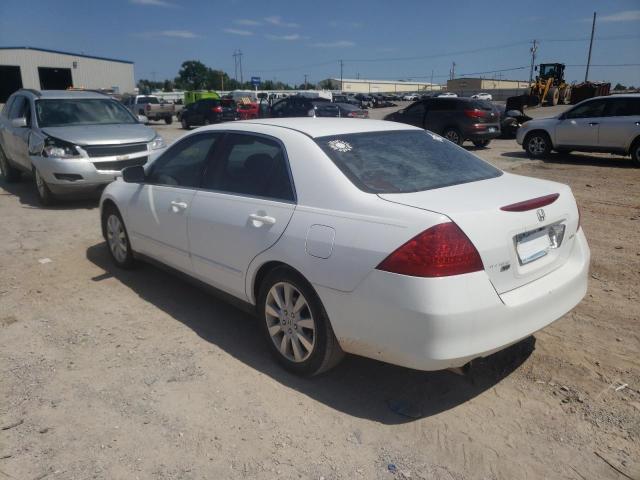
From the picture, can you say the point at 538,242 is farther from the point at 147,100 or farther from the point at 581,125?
the point at 147,100

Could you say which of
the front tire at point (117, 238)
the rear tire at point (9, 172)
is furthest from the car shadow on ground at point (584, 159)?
the rear tire at point (9, 172)

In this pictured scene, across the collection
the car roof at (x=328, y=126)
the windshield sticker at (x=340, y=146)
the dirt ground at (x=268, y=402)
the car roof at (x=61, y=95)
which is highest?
the car roof at (x=61, y=95)

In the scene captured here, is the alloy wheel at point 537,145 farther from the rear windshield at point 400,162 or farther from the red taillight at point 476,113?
the rear windshield at point 400,162

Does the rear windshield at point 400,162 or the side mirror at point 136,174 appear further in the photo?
the side mirror at point 136,174

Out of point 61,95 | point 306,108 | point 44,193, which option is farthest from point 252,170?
point 306,108

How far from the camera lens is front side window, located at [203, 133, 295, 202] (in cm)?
343

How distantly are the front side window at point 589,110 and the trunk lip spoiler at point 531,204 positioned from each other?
10998 millimetres

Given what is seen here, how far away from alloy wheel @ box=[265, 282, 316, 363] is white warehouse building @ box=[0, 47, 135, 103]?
50.6 m

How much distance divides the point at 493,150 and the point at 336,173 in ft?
47.3

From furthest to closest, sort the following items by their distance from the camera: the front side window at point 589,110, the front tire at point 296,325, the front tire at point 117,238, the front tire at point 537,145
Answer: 1. the front tire at point 537,145
2. the front side window at point 589,110
3. the front tire at point 117,238
4. the front tire at point 296,325

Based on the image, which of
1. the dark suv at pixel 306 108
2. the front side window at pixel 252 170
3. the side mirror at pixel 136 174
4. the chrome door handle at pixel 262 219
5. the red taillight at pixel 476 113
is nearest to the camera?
the chrome door handle at pixel 262 219

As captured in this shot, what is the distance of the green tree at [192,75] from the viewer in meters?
127

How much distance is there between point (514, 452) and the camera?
8.80ft

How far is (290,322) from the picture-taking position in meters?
3.30
